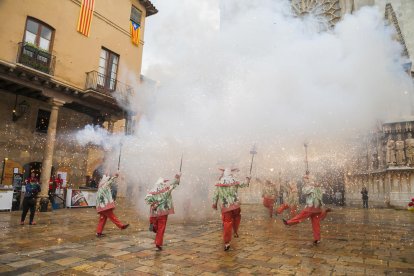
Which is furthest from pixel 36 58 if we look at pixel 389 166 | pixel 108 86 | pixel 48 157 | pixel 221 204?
pixel 389 166

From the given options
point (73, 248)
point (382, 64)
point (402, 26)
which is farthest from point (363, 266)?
point (402, 26)

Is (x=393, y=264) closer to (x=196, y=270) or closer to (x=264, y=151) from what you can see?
(x=196, y=270)

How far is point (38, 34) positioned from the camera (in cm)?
A: 1209

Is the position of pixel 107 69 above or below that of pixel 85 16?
below

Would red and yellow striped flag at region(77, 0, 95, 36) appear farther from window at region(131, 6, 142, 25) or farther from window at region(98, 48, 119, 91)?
window at region(131, 6, 142, 25)

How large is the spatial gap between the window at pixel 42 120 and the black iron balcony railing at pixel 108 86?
8.04 ft

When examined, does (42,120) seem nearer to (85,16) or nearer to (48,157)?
(48,157)

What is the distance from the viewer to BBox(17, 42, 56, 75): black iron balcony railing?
1131 cm

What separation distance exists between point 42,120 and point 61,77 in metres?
2.47

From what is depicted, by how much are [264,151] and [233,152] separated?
6463mm

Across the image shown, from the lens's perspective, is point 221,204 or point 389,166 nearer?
point 221,204

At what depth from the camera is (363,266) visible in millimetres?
4301

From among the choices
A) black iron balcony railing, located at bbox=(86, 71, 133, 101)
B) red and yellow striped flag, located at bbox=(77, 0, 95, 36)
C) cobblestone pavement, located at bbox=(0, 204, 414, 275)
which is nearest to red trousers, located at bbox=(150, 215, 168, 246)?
cobblestone pavement, located at bbox=(0, 204, 414, 275)

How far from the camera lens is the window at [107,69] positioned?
1434 cm
